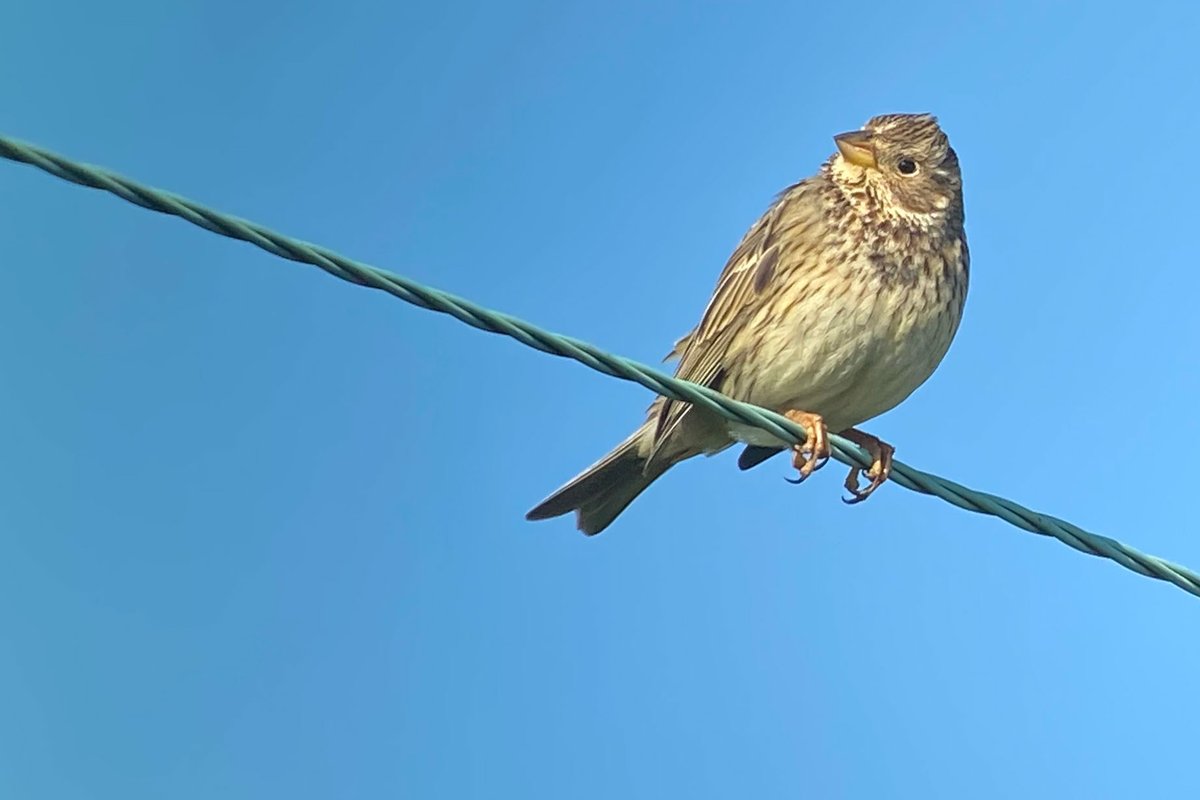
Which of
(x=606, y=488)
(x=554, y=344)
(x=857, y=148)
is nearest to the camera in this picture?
(x=554, y=344)

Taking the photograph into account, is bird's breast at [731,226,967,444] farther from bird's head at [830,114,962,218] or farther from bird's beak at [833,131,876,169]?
bird's beak at [833,131,876,169]

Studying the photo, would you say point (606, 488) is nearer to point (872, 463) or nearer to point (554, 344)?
point (872, 463)

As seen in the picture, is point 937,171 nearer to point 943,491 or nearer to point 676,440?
point 676,440

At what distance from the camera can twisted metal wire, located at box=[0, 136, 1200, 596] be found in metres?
2.95

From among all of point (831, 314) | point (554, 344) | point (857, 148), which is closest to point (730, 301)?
point (831, 314)

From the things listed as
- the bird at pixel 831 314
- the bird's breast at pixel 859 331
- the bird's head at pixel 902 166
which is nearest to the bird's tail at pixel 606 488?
the bird at pixel 831 314

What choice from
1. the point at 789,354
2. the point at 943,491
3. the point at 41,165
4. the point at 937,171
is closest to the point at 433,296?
the point at 41,165

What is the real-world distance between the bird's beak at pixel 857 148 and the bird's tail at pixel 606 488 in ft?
4.06

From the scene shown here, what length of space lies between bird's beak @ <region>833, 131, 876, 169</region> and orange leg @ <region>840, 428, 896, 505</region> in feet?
3.17

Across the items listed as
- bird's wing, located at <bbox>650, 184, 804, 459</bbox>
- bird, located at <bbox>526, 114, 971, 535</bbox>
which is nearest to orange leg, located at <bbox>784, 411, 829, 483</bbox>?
bird, located at <bbox>526, 114, 971, 535</bbox>

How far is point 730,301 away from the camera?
6.20 m

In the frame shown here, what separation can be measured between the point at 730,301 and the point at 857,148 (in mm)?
771

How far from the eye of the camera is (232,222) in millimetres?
3086

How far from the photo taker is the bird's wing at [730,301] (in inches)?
240
